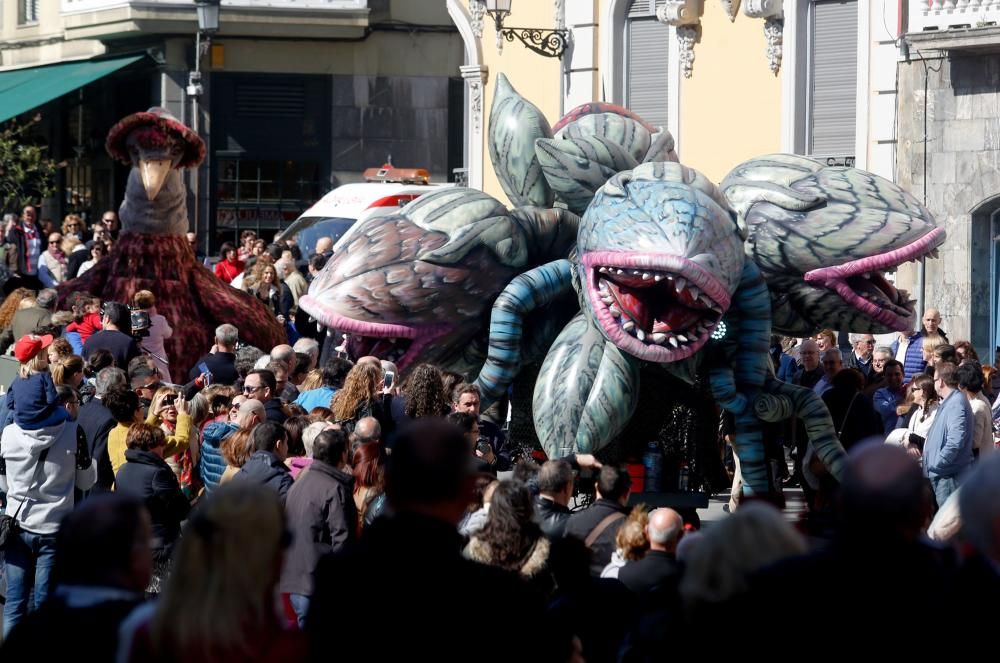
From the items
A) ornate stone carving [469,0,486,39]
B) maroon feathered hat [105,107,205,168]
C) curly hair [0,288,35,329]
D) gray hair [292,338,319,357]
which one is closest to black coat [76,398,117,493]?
gray hair [292,338,319,357]

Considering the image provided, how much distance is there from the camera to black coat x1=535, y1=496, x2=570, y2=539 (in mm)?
6922

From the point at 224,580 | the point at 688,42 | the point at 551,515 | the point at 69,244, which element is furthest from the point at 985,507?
the point at 69,244

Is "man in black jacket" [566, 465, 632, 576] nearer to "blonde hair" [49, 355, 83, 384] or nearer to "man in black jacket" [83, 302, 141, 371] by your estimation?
"blonde hair" [49, 355, 83, 384]

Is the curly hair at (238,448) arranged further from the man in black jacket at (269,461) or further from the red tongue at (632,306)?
the red tongue at (632,306)

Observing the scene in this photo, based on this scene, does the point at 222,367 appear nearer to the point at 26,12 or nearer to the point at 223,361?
the point at 223,361

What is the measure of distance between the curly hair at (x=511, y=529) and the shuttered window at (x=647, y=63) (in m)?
14.2

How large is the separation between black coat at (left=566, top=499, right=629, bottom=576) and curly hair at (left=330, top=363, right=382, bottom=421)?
109 inches

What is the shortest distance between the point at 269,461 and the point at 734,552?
151 inches

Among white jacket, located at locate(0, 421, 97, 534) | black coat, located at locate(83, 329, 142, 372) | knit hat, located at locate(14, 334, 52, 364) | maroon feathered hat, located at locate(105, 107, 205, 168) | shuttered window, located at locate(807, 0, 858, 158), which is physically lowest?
white jacket, located at locate(0, 421, 97, 534)

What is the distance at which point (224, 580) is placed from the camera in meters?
4.14

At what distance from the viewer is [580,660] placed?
5043 mm

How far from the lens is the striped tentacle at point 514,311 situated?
10.4 m

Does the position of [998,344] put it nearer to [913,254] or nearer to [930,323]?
[930,323]

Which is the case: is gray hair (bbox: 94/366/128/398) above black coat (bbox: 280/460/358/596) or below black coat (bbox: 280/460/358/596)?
above
